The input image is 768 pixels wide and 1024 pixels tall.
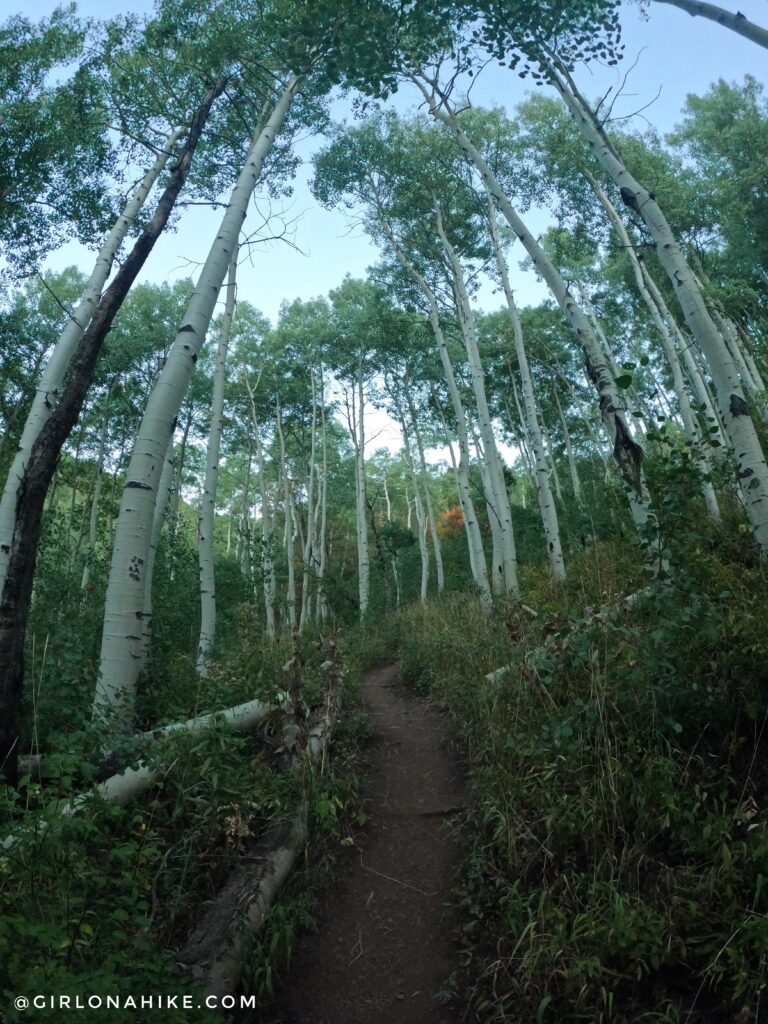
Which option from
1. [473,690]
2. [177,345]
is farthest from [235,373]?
[473,690]

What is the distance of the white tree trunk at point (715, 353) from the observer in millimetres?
4215

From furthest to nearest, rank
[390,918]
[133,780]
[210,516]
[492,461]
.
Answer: [492,461] → [210,516] → [133,780] → [390,918]

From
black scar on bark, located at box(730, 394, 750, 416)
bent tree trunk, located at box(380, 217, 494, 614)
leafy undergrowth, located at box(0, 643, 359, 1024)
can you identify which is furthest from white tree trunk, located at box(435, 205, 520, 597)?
leafy undergrowth, located at box(0, 643, 359, 1024)

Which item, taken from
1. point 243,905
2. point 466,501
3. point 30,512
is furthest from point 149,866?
point 466,501

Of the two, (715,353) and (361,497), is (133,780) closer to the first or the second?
(715,353)

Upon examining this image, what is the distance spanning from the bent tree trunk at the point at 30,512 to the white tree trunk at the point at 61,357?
753 millimetres

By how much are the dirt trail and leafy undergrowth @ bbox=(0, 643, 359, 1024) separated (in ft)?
0.64

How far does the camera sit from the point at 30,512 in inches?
173

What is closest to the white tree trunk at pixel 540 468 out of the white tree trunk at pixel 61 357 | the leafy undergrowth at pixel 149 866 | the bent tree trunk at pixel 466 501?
the bent tree trunk at pixel 466 501

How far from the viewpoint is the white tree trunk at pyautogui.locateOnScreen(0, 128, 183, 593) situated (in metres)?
5.74

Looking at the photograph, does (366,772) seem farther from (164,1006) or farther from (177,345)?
(177,345)

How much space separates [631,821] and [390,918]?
1.56 meters

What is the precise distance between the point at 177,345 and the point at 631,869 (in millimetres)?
5117

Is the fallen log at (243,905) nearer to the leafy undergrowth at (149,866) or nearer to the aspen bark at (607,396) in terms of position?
the leafy undergrowth at (149,866)
